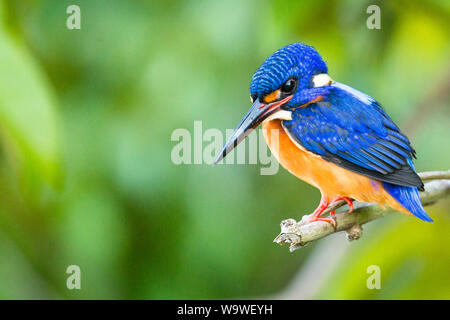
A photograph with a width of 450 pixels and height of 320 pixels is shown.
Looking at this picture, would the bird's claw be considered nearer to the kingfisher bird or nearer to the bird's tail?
the kingfisher bird

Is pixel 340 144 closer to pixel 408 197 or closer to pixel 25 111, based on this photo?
pixel 408 197

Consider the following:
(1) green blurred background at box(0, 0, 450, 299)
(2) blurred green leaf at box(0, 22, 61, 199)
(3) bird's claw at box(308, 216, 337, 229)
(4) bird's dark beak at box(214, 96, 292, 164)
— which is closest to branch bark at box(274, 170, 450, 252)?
(3) bird's claw at box(308, 216, 337, 229)

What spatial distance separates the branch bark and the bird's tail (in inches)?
3.6

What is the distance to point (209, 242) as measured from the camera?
2484 millimetres

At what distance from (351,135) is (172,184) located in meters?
1.28

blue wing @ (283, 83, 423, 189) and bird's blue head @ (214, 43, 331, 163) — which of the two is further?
blue wing @ (283, 83, 423, 189)

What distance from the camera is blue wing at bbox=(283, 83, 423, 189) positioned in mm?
1258

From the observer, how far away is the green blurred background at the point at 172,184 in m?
1.92

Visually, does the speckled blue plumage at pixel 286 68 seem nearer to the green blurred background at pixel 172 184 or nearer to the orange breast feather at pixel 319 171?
the orange breast feather at pixel 319 171

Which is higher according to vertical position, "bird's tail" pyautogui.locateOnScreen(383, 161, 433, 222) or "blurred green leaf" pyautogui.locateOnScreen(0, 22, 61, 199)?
"blurred green leaf" pyautogui.locateOnScreen(0, 22, 61, 199)

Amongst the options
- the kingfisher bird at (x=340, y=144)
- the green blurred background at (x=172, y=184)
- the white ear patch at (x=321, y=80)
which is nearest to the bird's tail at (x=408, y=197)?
the kingfisher bird at (x=340, y=144)

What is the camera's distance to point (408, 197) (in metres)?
1.26

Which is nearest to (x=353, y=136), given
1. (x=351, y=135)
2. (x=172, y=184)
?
(x=351, y=135)
